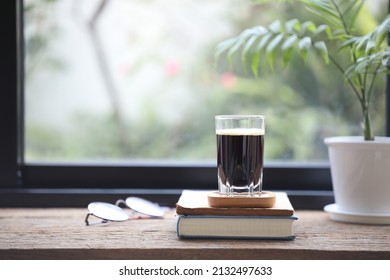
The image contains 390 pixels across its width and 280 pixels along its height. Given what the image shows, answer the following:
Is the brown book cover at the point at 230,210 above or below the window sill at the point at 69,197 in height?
above

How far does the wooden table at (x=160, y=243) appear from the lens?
3.64 ft

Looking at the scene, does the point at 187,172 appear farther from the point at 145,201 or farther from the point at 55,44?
the point at 55,44

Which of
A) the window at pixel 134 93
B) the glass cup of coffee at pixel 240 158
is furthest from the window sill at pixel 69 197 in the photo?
the glass cup of coffee at pixel 240 158

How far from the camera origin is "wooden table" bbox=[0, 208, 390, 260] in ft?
3.64

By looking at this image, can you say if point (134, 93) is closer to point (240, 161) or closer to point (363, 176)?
point (240, 161)

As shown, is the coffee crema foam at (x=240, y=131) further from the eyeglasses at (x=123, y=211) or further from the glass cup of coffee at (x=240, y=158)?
the eyeglasses at (x=123, y=211)

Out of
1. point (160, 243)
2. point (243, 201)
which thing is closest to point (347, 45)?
point (243, 201)

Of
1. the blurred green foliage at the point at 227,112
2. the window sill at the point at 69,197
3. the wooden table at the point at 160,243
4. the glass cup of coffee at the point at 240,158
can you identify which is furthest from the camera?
the blurred green foliage at the point at 227,112

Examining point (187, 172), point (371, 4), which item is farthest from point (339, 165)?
point (371, 4)

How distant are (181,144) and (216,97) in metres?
0.18

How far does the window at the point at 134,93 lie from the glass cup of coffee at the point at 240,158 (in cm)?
38

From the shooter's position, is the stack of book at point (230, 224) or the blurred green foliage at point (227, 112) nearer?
the stack of book at point (230, 224)

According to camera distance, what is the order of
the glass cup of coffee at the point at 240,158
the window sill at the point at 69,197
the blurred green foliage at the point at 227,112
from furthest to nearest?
the blurred green foliage at the point at 227,112 → the window sill at the point at 69,197 → the glass cup of coffee at the point at 240,158

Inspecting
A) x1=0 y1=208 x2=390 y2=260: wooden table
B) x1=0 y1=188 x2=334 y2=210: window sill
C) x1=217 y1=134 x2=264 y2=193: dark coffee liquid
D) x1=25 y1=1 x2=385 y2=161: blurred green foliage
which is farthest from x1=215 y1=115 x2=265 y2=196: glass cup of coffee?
x1=25 y1=1 x2=385 y2=161: blurred green foliage
